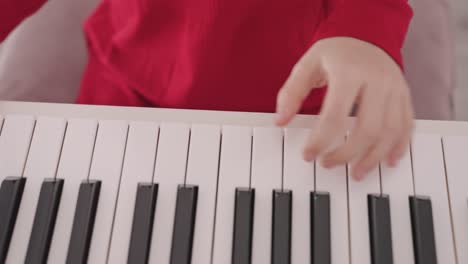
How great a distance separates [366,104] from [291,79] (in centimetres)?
9

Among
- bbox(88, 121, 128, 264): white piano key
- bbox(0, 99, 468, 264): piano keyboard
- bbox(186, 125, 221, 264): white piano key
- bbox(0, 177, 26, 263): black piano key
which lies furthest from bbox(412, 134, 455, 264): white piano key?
bbox(0, 177, 26, 263): black piano key

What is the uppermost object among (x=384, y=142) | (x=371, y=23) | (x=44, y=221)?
(x=371, y=23)

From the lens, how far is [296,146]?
0.57 m

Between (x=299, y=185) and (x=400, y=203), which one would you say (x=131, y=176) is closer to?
(x=299, y=185)

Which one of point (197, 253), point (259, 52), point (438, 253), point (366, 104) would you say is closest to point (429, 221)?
point (438, 253)

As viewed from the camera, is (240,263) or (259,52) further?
(259,52)

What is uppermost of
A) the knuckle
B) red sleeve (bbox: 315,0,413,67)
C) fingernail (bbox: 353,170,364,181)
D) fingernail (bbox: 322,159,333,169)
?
red sleeve (bbox: 315,0,413,67)

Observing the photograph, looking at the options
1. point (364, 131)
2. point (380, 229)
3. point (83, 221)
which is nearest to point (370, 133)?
point (364, 131)

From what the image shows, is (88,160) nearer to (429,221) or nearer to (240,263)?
(240,263)

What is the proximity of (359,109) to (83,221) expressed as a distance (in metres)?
0.34

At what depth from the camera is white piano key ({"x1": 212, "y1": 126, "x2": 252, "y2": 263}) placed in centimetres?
53

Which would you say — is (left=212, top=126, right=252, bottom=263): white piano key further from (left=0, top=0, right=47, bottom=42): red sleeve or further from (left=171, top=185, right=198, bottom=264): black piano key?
(left=0, top=0, right=47, bottom=42): red sleeve

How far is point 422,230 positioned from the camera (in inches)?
20.6

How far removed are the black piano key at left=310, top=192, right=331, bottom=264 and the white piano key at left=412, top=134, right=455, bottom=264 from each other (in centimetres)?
11
